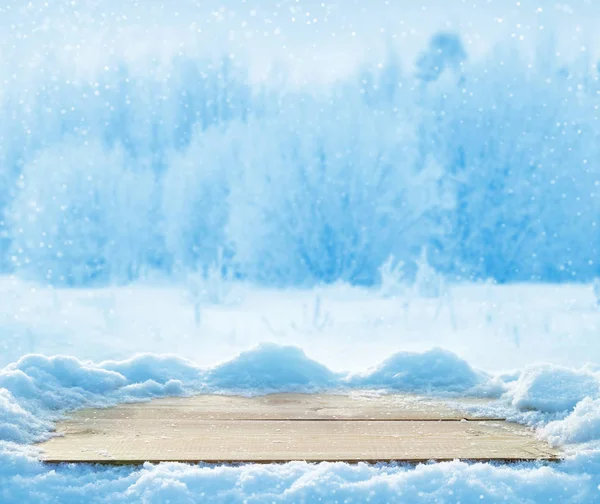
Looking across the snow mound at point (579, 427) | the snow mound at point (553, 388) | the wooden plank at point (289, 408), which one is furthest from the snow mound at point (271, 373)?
the snow mound at point (579, 427)

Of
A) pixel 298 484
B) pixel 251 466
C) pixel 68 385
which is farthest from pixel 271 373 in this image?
pixel 298 484

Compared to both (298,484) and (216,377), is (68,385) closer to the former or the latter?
(216,377)

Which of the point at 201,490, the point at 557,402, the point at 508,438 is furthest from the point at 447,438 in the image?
the point at 201,490

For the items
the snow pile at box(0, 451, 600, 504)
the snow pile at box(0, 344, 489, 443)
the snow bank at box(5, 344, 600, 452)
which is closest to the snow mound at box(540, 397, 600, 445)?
the snow bank at box(5, 344, 600, 452)

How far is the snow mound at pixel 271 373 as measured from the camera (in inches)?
189

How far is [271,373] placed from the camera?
489 centimetres

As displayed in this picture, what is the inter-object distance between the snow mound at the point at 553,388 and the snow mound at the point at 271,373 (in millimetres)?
1324

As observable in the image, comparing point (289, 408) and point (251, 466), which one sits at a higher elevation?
point (251, 466)

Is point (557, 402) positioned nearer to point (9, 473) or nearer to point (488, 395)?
point (488, 395)

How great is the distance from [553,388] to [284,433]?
1.72 meters

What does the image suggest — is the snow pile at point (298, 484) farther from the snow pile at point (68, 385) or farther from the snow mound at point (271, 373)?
the snow mound at point (271, 373)

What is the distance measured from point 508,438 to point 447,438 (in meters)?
0.30

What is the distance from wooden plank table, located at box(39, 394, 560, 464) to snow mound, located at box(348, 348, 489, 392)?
43 cm

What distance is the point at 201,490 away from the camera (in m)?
2.68
